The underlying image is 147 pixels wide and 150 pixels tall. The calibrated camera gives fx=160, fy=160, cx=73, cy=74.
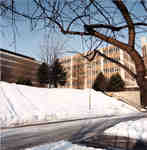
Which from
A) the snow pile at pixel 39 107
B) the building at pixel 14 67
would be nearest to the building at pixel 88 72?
the building at pixel 14 67

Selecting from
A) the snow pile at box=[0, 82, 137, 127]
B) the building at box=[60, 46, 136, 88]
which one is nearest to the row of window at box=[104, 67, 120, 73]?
the building at box=[60, 46, 136, 88]

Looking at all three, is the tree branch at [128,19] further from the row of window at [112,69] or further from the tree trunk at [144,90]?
the row of window at [112,69]

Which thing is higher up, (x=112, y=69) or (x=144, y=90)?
(x=112, y=69)

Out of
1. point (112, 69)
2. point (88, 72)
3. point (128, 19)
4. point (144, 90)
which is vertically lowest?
point (144, 90)

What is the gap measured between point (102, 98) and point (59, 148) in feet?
62.7

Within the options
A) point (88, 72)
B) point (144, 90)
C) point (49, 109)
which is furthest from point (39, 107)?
point (88, 72)

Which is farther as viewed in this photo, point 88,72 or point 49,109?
point 88,72

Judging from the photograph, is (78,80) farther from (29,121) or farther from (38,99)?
(29,121)

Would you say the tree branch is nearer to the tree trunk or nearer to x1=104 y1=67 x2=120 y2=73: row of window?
the tree trunk

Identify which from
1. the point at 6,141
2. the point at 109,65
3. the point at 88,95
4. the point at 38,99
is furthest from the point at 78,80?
the point at 6,141

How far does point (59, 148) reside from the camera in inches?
161

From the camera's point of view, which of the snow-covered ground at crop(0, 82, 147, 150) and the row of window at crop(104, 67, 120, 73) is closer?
the snow-covered ground at crop(0, 82, 147, 150)

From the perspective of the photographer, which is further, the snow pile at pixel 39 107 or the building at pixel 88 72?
the building at pixel 88 72

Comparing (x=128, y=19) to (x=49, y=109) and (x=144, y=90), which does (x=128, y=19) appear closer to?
(x=144, y=90)
